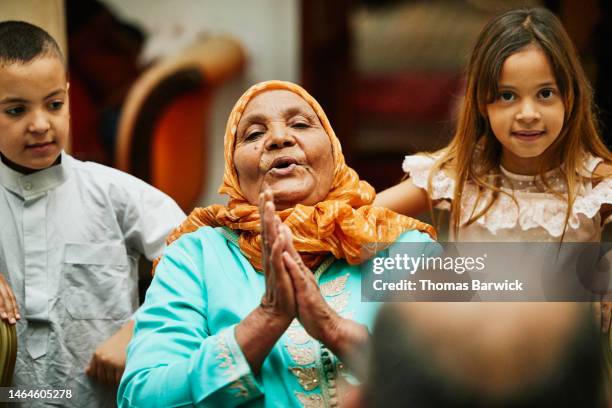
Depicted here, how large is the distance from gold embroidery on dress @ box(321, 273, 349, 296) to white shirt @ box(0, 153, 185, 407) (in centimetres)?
54

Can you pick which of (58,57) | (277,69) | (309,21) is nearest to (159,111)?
(277,69)

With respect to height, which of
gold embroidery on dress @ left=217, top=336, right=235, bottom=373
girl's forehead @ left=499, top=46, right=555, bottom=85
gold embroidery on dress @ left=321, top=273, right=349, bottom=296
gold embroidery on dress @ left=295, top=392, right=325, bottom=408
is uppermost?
girl's forehead @ left=499, top=46, right=555, bottom=85

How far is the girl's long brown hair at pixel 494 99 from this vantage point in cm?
226

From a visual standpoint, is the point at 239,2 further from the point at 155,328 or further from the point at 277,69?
the point at 155,328

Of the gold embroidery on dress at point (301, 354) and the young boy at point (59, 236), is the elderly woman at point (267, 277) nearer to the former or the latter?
the gold embroidery on dress at point (301, 354)

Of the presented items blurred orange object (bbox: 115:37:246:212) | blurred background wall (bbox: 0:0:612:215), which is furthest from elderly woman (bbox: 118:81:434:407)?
blurred orange object (bbox: 115:37:246:212)

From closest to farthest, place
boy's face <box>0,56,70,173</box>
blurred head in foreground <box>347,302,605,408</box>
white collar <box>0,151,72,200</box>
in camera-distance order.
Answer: blurred head in foreground <box>347,302,605,408</box> → boy's face <box>0,56,70,173</box> → white collar <box>0,151,72,200</box>

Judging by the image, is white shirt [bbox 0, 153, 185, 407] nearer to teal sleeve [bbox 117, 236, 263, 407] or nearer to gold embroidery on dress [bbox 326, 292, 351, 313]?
teal sleeve [bbox 117, 236, 263, 407]

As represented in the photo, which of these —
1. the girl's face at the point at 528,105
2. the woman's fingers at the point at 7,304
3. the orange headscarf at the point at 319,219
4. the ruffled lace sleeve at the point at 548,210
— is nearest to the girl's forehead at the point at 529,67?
the girl's face at the point at 528,105

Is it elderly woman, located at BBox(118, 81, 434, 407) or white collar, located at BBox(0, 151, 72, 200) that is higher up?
white collar, located at BBox(0, 151, 72, 200)

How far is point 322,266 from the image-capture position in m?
2.13

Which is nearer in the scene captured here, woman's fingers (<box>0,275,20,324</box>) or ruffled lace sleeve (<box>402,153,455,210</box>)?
woman's fingers (<box>0,275,20,324</box>)

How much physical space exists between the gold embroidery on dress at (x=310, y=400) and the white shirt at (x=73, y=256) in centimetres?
58

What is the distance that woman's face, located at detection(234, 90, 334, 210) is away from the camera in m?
2.12
